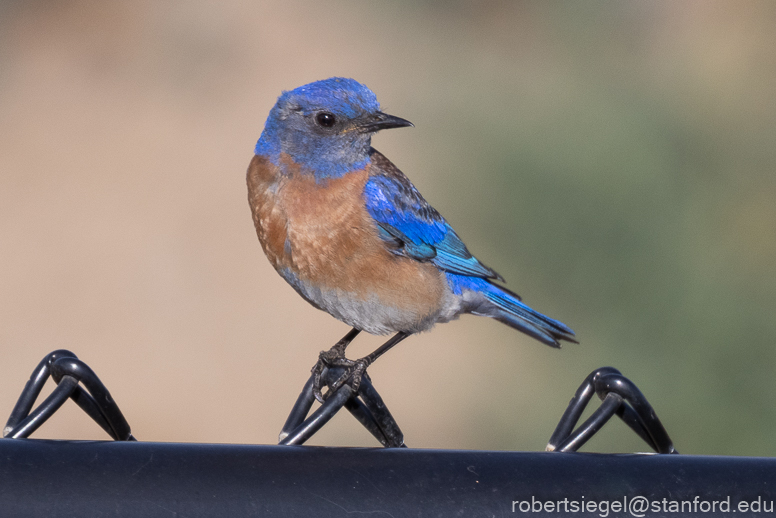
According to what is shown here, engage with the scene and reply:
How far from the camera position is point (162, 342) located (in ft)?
28.9

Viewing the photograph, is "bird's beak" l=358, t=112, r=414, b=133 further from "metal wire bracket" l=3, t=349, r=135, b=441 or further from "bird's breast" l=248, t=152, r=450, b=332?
"metal wire bracket" l=3, t=349, r=135, b=441

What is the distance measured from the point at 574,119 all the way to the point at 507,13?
4188 mm

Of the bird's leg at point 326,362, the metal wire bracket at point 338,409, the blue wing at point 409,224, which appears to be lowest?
the bird's leg at point 326,362

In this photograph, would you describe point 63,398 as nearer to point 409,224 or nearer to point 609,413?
point 609,413

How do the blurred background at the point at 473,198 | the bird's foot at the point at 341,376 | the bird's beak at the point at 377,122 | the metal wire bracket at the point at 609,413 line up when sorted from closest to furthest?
the metal wire bracket at the point at 609,413, the bird's foot at the point at 341,376, the bird's beak at the point at 377,122, the blurred background at the point at 473,198

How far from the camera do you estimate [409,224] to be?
3.29 metres

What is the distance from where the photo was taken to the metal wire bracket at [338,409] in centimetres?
223

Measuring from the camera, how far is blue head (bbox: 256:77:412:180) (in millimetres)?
3084

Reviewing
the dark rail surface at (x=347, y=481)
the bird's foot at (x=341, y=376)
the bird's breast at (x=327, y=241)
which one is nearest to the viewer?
the dark rail surface at (x=347, y=481)

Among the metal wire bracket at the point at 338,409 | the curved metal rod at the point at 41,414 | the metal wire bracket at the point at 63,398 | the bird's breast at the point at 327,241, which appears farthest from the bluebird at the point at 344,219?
the curved metal rod at the point at 41,414

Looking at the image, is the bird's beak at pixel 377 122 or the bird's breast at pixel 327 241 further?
the bird's beak at pixel 377 122

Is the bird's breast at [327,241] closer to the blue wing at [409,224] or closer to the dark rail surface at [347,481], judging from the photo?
the blue wing at [409,224]

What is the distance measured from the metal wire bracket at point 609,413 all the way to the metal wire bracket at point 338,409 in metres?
0.46

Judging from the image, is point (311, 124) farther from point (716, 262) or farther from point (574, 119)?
point (574, 119)
